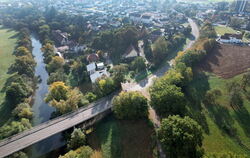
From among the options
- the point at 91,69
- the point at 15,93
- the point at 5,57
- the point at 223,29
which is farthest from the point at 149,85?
the point at 223,29

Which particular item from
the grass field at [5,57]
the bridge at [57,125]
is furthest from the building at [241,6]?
the grass field at [5,57]

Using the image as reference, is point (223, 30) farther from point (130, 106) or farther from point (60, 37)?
point (60, 37)

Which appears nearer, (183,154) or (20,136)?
(183,154)

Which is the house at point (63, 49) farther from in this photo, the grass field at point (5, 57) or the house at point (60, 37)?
the grass field at point (5, 57)

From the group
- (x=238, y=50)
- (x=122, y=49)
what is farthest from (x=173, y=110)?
(x=238, y=50)

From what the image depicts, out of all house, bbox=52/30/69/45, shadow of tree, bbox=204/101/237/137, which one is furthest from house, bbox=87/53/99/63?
shadow of tree, bbox=204/101/237/137

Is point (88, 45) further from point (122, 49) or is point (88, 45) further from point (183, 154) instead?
point (183, 154)
